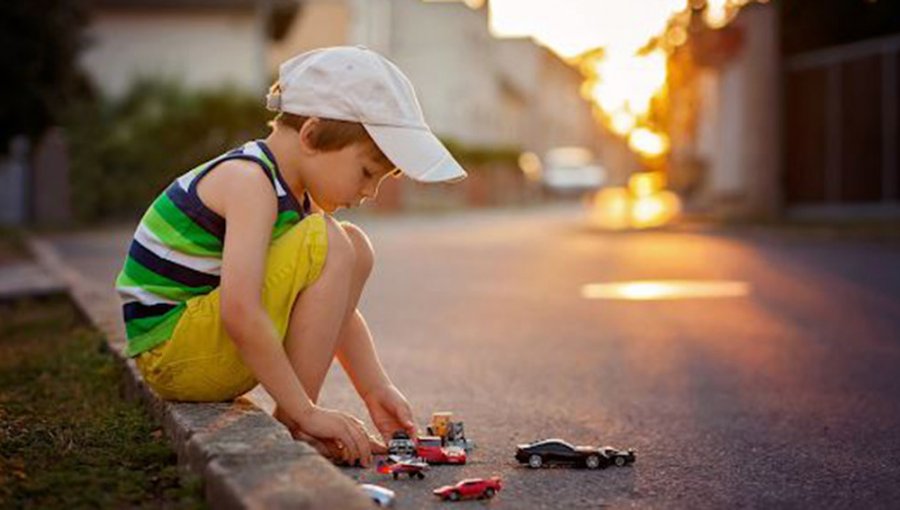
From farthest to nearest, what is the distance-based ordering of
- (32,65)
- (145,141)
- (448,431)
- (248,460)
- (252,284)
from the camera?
(145,141), (32,65), (448,431), (252,284), (248,460)

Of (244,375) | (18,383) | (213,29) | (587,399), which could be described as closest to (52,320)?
(18,383)

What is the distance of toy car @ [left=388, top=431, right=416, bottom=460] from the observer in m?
3.47

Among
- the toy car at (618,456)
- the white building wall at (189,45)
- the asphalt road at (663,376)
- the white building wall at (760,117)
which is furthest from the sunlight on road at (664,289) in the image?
the white building wall at (189,45)

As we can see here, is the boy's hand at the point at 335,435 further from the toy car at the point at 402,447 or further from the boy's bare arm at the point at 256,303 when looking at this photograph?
the toy car at the point at 402,447

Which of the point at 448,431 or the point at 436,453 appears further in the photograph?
the point at 448,431

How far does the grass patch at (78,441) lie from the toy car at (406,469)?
51 cm

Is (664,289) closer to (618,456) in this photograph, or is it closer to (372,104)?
(618,456)

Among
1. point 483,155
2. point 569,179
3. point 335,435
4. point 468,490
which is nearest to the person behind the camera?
point 468,490

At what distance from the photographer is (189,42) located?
2814 centimetres

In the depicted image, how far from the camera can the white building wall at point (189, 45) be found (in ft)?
90.9

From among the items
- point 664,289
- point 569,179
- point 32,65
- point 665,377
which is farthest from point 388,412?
point 569,179

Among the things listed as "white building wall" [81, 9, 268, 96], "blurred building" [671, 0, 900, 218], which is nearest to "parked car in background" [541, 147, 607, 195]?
"white building wall" [81, 9, 268, 96]

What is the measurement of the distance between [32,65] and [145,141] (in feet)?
24.5

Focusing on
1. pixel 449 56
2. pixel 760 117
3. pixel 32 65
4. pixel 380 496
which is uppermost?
pixel 449 56
